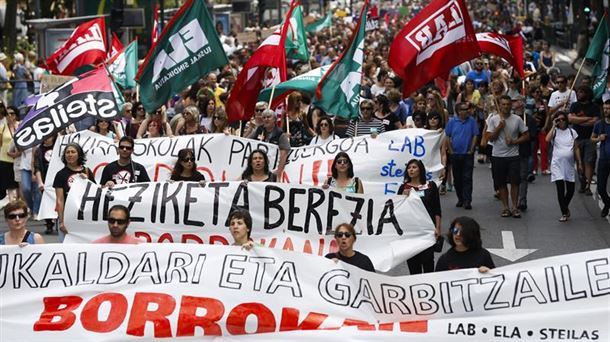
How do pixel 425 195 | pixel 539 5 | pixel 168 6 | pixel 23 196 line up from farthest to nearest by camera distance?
1. pixel 539 5
2. pixel 168 6
3. pixel 23 196
4. pixel 425 195

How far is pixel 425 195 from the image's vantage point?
11727 mm

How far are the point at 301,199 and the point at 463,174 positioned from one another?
598 centimetres

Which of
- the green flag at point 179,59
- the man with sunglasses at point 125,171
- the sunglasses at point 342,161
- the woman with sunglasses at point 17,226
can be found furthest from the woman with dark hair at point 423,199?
the green flag at point 179,59

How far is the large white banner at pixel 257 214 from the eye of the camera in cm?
1119

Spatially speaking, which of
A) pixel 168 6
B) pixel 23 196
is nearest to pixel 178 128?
pixel 23 196

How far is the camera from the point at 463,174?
17094mm

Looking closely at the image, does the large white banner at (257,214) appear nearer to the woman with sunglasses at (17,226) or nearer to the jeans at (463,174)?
the woman with sunglasses at (17,226)

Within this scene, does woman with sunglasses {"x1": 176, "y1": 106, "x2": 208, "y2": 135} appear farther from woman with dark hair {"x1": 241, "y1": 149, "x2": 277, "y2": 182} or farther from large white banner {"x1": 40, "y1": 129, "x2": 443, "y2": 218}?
woman with dark hair {"x1": 241, "y1": 149, "x2": 277, "y2": 182}

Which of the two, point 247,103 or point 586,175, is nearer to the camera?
point 247,103

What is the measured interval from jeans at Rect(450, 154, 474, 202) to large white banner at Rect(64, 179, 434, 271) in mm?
5763

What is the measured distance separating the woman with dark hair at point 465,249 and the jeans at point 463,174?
7.59 meters

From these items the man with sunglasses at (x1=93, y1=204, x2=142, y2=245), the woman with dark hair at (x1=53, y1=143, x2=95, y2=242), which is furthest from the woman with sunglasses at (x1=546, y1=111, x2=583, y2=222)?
the man with sunglasses at (x1=93, y1=204, x2=142, y2=245)

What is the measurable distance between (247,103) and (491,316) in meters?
7.00

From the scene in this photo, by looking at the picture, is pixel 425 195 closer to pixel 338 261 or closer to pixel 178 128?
pixel 338 261
